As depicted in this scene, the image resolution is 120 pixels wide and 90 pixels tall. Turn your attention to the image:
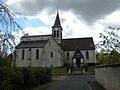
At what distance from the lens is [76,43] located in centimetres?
6284

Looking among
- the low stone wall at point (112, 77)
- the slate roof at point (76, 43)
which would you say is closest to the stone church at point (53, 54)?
the slate roof at point (76, 43)

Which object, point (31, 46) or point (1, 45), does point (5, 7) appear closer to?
point (1, 45)

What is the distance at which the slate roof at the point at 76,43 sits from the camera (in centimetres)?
6030

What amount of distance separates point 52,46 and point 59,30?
29.5 ft

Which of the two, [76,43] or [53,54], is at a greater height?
[76,43]

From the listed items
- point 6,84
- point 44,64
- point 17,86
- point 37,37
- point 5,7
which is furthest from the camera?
point 37,37

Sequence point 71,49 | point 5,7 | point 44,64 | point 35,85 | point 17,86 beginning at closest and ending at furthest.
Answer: point 5,7 → point 17,86 → point 35,85 → point 44,64 → point 71,49

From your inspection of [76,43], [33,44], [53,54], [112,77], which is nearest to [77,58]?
[76,43]

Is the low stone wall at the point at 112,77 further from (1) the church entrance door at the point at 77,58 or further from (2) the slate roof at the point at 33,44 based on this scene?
(2) the slate roof at the point at 33,44

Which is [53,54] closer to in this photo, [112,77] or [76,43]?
[76,43]

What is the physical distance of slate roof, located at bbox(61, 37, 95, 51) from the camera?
60.3 metres

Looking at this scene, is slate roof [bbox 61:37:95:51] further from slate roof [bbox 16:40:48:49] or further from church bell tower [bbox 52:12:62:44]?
slate roof [bbox 16:40:48:49]

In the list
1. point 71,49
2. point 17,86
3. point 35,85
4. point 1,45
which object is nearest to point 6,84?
point 17,86

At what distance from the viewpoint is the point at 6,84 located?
905 cm
